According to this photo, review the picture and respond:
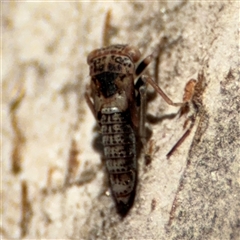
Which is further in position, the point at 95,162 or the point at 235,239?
the point at 95,162

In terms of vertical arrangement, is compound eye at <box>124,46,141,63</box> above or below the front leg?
above

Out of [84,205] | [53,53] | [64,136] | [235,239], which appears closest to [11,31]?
[53,53]

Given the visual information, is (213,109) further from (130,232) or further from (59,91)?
(59,91)

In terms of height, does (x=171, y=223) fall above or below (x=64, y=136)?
below

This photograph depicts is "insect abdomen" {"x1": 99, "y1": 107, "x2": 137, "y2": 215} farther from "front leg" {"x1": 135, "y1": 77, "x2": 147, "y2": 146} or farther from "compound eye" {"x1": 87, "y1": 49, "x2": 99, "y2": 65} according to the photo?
"compound eye" {"x1": 87, "y1": 49, "x2": 99, "y2": 65}

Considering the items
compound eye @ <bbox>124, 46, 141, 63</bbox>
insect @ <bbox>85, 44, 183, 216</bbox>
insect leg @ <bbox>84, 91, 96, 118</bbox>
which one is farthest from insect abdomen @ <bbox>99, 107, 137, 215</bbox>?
compound eye @ <bbox>124, 46, 141, 63</bbox>

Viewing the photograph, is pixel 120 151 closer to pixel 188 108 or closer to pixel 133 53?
pixel 188 108
